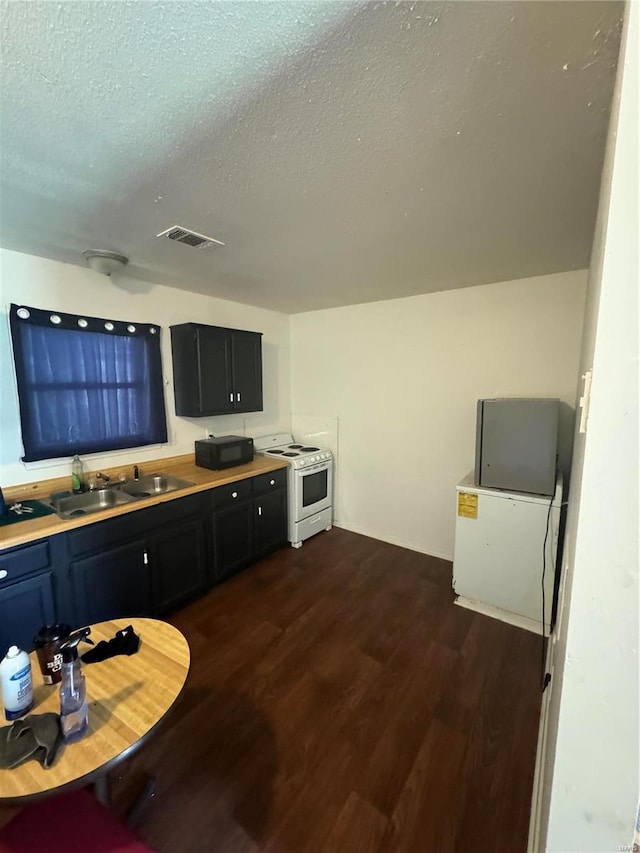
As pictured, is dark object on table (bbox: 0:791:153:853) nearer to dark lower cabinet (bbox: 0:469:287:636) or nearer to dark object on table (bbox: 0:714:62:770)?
dark object on table (bbox: 0:714:62:770)

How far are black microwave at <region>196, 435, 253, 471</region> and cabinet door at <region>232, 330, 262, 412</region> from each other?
33cm

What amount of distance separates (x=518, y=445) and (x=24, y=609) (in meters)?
3.03

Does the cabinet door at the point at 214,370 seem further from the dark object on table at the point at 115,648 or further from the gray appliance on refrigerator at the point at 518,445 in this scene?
the gray appliance on refrigerator at the point at 518,445

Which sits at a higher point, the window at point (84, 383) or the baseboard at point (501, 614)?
the window at point (84, 383)

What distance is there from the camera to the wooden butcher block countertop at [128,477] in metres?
1.74

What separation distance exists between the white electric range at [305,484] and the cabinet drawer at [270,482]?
0.08 m

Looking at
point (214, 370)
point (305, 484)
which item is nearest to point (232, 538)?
point (305, 484)

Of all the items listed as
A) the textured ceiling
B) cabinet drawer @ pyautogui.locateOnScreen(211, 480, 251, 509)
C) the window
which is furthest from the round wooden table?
the textured ceiling

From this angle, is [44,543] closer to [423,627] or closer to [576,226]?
[423,627]

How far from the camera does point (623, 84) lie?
0.64 meters

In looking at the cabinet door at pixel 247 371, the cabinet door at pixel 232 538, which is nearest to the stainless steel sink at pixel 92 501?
the cabinet door at pixel 232 538

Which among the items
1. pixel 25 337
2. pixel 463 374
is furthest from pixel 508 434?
pixel 25 337

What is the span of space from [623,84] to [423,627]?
260 centimetres

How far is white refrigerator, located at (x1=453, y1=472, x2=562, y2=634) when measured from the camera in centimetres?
220
